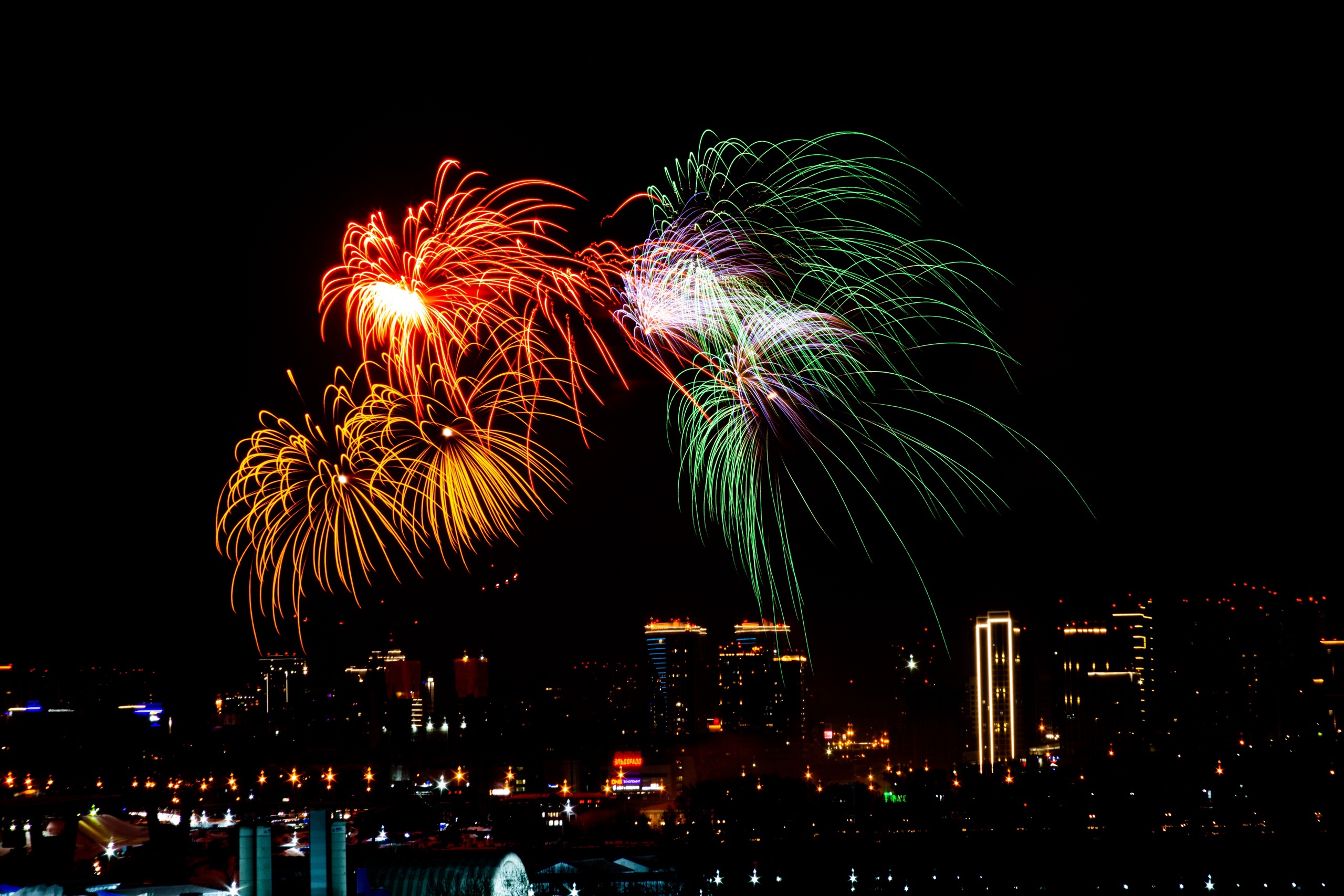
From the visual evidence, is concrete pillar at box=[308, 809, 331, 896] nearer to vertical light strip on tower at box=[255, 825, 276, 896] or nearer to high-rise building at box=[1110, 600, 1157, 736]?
vertical light strip on tower at box=[255, 825, 276, 896]

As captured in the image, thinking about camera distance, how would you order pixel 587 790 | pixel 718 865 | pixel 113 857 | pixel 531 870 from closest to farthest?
pixel 113 857 < pixel 531 870 < pixel 718 865 < pixel 587 790

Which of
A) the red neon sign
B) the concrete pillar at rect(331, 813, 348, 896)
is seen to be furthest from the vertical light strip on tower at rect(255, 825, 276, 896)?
the red neon sign

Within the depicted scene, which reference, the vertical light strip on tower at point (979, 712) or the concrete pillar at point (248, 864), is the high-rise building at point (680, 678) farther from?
the concrete pillar at point (248, 864)

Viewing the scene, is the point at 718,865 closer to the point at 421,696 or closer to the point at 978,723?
the point at 421,696

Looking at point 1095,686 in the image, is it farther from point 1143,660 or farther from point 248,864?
point 248,864

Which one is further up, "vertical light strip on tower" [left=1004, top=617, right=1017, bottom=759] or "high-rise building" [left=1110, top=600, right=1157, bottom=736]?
"high-rise building" [left=1110, top=600, right=1157, bottom=736]

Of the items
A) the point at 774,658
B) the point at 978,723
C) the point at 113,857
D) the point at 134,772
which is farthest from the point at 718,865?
the point at 978,723

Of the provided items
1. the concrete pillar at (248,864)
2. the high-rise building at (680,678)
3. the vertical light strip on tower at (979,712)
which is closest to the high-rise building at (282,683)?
the high-rise building at (680,678)
